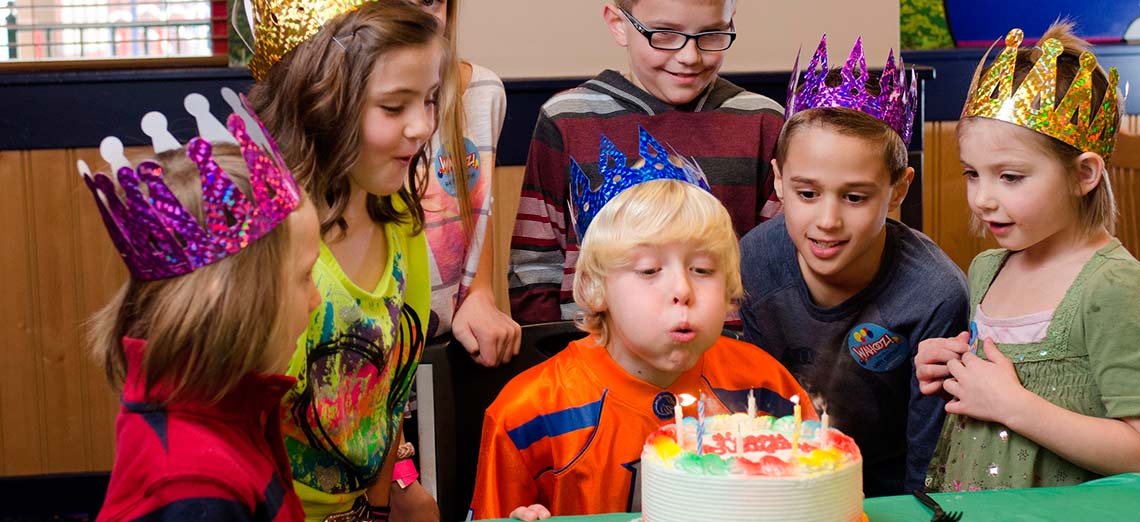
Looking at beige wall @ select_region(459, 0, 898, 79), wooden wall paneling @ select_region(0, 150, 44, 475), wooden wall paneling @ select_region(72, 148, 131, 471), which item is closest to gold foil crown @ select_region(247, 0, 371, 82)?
beige wall @ select_region(459, 0, 898, 79)

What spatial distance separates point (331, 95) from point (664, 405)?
26.0 inches

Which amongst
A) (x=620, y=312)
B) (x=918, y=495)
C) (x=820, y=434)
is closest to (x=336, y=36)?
(x=620, y=312)

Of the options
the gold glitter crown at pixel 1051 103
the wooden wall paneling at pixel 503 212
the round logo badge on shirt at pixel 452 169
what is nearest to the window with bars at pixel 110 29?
the wooden wall paneling at pixel 503 212

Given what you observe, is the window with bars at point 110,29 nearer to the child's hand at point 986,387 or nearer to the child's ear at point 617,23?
the child's ear at point 617,23

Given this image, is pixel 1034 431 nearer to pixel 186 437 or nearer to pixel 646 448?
pixel 646 448

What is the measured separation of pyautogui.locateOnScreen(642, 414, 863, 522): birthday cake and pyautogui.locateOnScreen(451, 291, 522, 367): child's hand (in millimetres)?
613

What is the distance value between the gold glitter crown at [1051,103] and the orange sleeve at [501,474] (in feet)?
3.05

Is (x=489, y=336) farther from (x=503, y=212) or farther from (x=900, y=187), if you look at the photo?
(x=503, y=212)

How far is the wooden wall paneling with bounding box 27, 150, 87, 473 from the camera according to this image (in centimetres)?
344

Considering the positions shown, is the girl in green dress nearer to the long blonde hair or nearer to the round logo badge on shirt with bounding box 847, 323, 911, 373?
the round logo badge on shirt with bounding box 847, 323, 911, 373

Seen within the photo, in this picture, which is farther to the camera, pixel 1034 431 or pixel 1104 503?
pixel 1034 431

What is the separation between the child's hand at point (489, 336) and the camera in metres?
1.86

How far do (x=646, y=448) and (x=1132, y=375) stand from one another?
0.83 meters

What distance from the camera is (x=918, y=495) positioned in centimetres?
139
